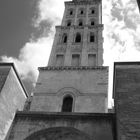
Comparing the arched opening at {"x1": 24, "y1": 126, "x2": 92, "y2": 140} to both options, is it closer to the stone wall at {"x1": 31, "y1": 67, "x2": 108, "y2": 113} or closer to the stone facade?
the stone facade

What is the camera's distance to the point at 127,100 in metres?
8.70

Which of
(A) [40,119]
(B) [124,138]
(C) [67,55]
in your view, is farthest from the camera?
(C) [67,55]

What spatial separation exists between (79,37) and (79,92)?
6.75 metres

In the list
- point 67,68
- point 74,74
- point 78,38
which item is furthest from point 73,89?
point 78,38

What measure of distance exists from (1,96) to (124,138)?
5.31 meters

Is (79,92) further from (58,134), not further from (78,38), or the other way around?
(78,38)

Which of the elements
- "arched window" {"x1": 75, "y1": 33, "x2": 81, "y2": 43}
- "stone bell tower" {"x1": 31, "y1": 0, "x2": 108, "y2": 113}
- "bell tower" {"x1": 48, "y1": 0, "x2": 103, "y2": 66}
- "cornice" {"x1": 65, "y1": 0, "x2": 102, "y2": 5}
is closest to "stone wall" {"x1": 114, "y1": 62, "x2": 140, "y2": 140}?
"stone bell tower" {"x1": 31, "y1": 0, "x2": 108, "y2": 113}

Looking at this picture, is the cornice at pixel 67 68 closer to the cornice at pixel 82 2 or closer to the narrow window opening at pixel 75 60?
the narrow window opening at pixel 75 60

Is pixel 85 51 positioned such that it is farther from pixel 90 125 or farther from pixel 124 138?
pixel 124 138

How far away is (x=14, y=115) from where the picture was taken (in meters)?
10.5

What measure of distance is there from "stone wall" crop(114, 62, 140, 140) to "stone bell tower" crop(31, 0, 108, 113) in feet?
11.2

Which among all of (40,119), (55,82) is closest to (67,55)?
(55,82)

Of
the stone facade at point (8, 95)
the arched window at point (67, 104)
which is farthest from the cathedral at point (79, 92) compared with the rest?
the stone facade at point (8, 95)

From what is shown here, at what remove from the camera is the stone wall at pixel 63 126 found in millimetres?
9523
